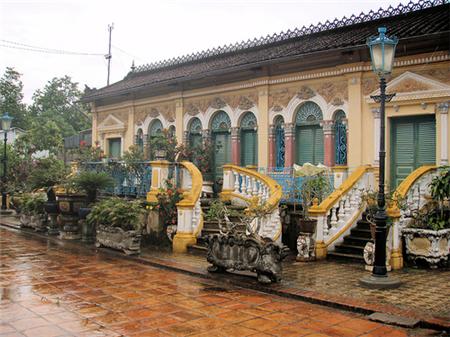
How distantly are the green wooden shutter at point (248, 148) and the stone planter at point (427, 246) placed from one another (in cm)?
650

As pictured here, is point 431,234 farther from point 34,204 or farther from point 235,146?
point 34,204

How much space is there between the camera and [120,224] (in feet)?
Answer: 38.3

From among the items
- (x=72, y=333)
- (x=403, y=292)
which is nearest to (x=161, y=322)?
(x=72, y=333)

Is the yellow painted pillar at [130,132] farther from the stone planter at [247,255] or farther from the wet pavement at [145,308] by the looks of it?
the stone planter at [247,255]

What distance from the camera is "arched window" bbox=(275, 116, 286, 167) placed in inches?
574

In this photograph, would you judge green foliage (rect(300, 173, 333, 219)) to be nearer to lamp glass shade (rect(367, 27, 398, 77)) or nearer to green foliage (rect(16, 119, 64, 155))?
lamp glass shade (rect(367, 27, 398, 77))

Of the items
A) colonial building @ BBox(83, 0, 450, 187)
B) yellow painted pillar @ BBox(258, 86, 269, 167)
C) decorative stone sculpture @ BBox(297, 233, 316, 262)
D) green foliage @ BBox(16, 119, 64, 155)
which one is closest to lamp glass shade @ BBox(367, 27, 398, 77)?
colonial building @ BBox(83, 0, 450, 187)

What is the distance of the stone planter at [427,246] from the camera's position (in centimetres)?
938

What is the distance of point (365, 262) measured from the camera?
9.70m

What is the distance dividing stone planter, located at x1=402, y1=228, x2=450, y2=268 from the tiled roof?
4481 millimetres

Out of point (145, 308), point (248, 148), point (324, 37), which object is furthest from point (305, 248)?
point (324, 37)

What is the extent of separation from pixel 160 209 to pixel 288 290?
556 centimetres

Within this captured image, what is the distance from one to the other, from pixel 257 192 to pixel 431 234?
4.44 metres

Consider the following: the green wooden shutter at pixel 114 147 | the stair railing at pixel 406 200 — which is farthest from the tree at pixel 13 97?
the stair railing at pixel 406 200
